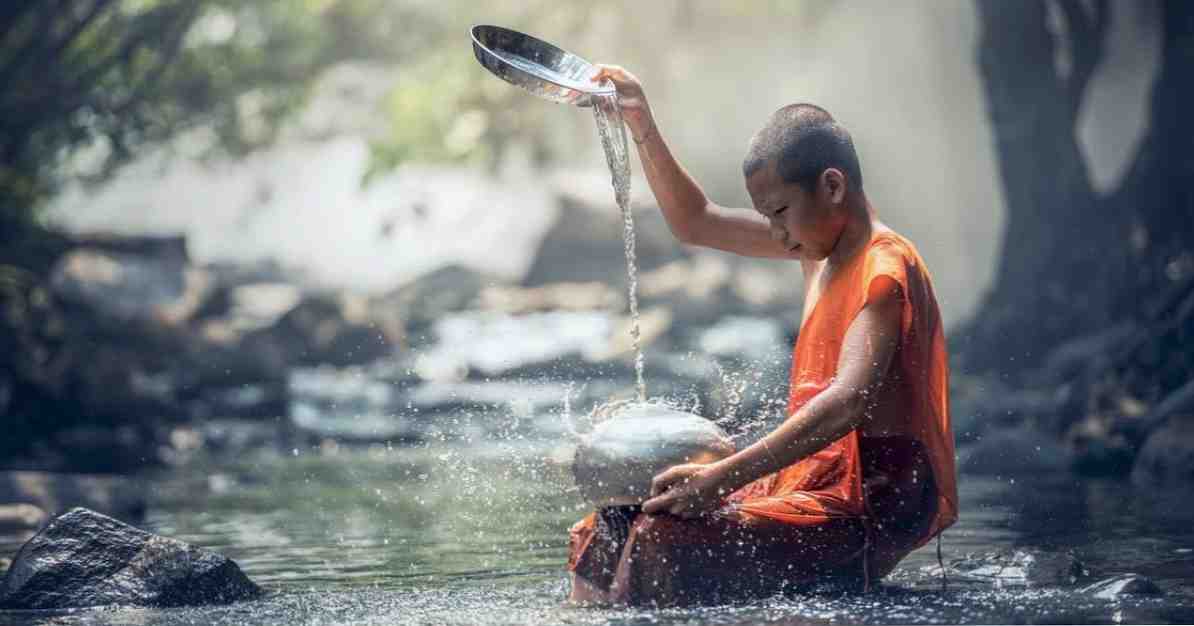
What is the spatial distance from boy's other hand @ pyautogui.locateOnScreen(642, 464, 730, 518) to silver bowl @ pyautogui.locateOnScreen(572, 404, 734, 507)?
0.06 meters

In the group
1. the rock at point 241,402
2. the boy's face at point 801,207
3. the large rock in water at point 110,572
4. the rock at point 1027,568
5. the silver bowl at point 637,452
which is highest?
the rock at point 241,402

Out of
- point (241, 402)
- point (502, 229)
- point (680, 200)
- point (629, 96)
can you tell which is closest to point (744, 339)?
point (241, 402)

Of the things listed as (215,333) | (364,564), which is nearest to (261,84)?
(215,333)

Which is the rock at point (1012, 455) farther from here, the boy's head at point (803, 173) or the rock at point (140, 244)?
the rock at point (140, 244)

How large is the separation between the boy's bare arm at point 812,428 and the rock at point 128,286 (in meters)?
14.9

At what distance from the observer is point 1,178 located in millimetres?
16453

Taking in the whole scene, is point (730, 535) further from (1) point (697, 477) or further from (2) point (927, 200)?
(2) point (927, 200)

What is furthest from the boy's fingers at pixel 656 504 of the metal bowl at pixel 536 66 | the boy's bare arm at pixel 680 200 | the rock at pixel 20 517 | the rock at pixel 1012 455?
the rock at pixel 1012 455

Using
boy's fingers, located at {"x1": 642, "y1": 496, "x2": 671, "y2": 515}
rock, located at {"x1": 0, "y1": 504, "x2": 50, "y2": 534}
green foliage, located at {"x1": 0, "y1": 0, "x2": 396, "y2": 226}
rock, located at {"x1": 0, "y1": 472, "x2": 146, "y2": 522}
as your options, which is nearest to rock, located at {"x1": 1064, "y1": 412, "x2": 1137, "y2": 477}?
rock, located at {"x1": 0, "y1": 472, "x2": 146, "y2": 522}

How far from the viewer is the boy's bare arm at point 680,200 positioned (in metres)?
5.37

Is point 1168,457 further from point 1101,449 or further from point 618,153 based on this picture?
point 618,153

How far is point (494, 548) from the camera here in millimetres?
7301

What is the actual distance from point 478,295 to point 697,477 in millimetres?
20844

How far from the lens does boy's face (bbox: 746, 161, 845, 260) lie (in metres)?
4.76
